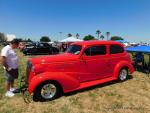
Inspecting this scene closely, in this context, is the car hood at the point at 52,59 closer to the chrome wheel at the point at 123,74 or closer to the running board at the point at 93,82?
the running board at the point at 93,82

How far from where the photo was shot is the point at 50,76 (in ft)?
20.1

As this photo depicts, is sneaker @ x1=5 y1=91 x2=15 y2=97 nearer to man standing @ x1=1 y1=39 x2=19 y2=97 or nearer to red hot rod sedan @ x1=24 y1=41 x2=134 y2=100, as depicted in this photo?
man standing @ x1=1 y1=39 x2=19 y2=97

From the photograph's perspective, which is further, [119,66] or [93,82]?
[119,66]

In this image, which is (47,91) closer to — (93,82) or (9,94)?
(9,94)

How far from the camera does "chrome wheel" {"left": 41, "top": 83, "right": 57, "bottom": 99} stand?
244 inches

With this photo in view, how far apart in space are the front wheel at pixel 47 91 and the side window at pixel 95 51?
74.1 inches

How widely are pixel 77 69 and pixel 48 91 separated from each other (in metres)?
1.41

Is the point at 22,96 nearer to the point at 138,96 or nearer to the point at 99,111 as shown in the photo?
the point at 99,111

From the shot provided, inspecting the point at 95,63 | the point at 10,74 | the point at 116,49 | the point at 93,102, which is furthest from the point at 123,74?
the point at 10,74

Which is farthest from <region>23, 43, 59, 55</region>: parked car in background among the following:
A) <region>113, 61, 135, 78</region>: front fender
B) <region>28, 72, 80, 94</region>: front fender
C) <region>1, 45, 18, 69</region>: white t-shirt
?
<region>28, 72, 80, 94</region>: front fender

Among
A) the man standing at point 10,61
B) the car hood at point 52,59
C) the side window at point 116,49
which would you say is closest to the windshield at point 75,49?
the car hood at point 52,59

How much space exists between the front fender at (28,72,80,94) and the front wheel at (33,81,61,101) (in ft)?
0.57

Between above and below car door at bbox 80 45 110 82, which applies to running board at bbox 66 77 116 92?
below

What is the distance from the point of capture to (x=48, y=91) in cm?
627
